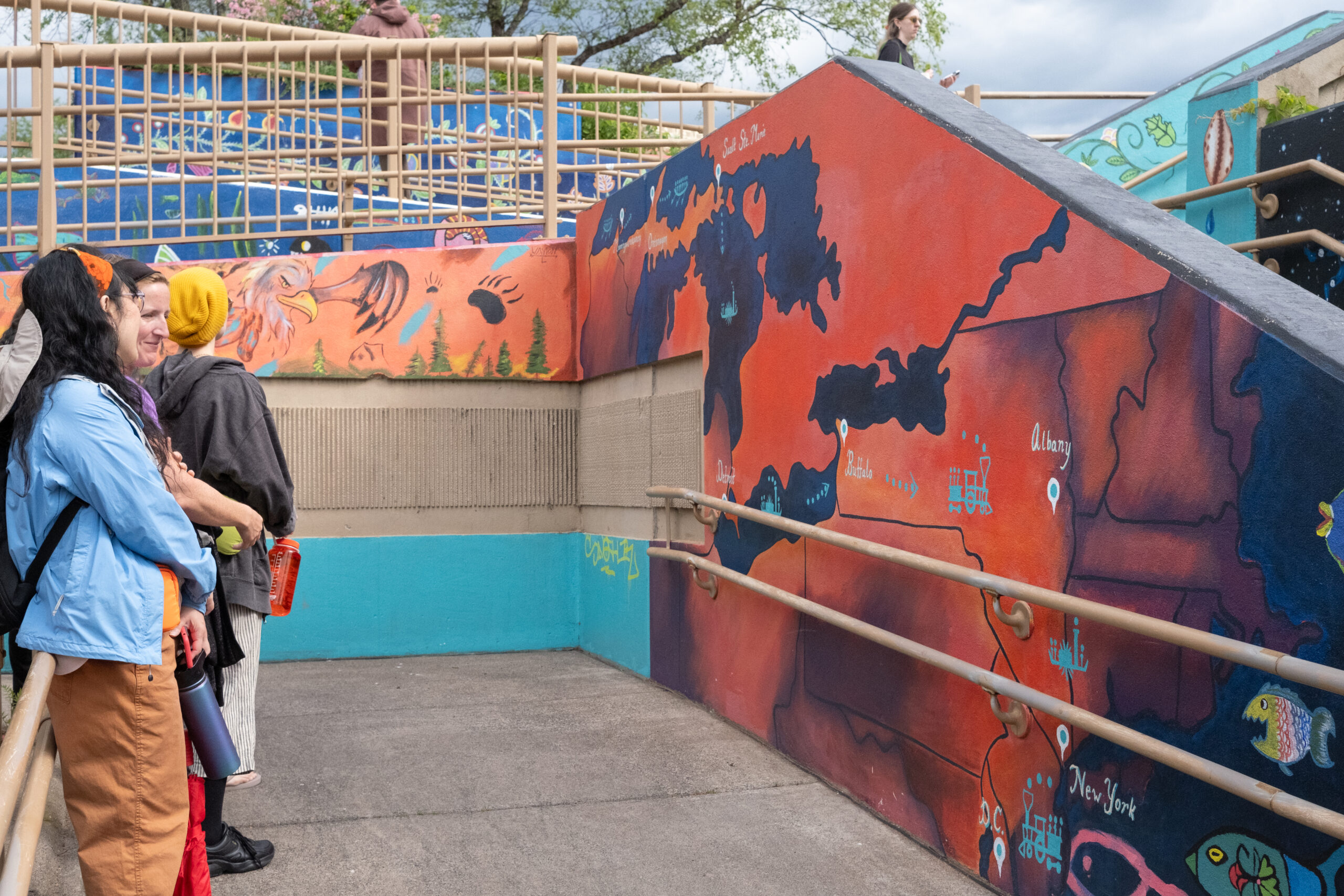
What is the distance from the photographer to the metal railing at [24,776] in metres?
1.74

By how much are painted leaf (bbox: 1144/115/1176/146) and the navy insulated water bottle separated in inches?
257

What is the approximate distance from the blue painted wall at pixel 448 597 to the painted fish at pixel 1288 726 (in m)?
4.10

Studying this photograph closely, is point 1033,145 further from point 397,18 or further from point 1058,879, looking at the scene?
point 397,18

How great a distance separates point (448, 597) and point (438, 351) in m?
1.33

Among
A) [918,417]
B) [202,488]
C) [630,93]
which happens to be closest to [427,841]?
[202,488]

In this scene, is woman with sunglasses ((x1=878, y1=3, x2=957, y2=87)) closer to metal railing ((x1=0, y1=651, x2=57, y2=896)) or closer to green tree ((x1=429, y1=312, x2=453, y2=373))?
green tree ((x1=429, y1=312, x2=453, y2=373))

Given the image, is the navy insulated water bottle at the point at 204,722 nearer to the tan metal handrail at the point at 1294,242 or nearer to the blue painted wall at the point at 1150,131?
the tan metal handrail at the point at 1294,242

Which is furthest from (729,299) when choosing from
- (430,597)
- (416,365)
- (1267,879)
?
(1267,879)

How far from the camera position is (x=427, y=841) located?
11.4ft

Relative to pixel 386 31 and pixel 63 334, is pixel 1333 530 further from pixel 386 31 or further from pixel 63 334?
pixel 386 31

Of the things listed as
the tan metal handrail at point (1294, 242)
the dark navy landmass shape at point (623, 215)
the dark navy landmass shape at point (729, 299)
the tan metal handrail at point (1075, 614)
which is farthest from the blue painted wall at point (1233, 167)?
the dark navy landmass shape at point (623, 215)

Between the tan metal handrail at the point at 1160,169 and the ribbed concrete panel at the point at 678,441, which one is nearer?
the ribbed concrete panel at the point at 678,441

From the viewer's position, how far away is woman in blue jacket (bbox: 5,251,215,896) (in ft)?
7.33

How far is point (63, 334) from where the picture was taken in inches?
90.8
